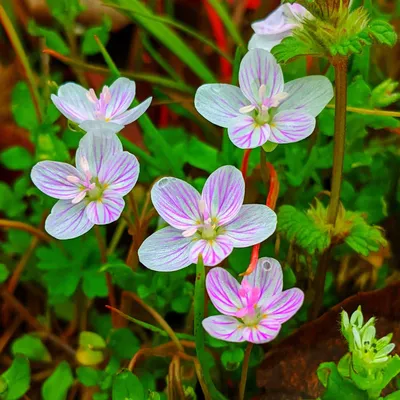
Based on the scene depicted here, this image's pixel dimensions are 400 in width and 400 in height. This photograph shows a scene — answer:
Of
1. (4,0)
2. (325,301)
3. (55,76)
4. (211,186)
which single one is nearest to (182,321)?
(325,301)

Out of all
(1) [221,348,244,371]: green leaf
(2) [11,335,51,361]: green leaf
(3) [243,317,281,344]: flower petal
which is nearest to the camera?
(3) [243,317,281,344]: flower petal

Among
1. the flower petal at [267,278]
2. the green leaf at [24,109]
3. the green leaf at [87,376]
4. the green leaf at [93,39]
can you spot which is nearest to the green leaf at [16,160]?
the green leaf at [24,109]

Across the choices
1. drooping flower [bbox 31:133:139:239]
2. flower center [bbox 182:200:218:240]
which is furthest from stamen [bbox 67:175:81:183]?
flower center [bbox 182:200:218:240]

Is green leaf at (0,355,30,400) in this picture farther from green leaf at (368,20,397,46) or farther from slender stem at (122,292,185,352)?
green leaf at (368,20,397,46)

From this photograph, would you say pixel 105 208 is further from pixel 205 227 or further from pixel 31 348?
pixel 31 348

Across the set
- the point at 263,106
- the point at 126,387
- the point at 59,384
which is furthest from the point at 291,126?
the point at 59,384

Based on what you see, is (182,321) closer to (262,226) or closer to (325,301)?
(325,301)

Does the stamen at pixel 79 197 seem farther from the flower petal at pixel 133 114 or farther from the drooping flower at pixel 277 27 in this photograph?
the drooping flower at pixel 277 27
